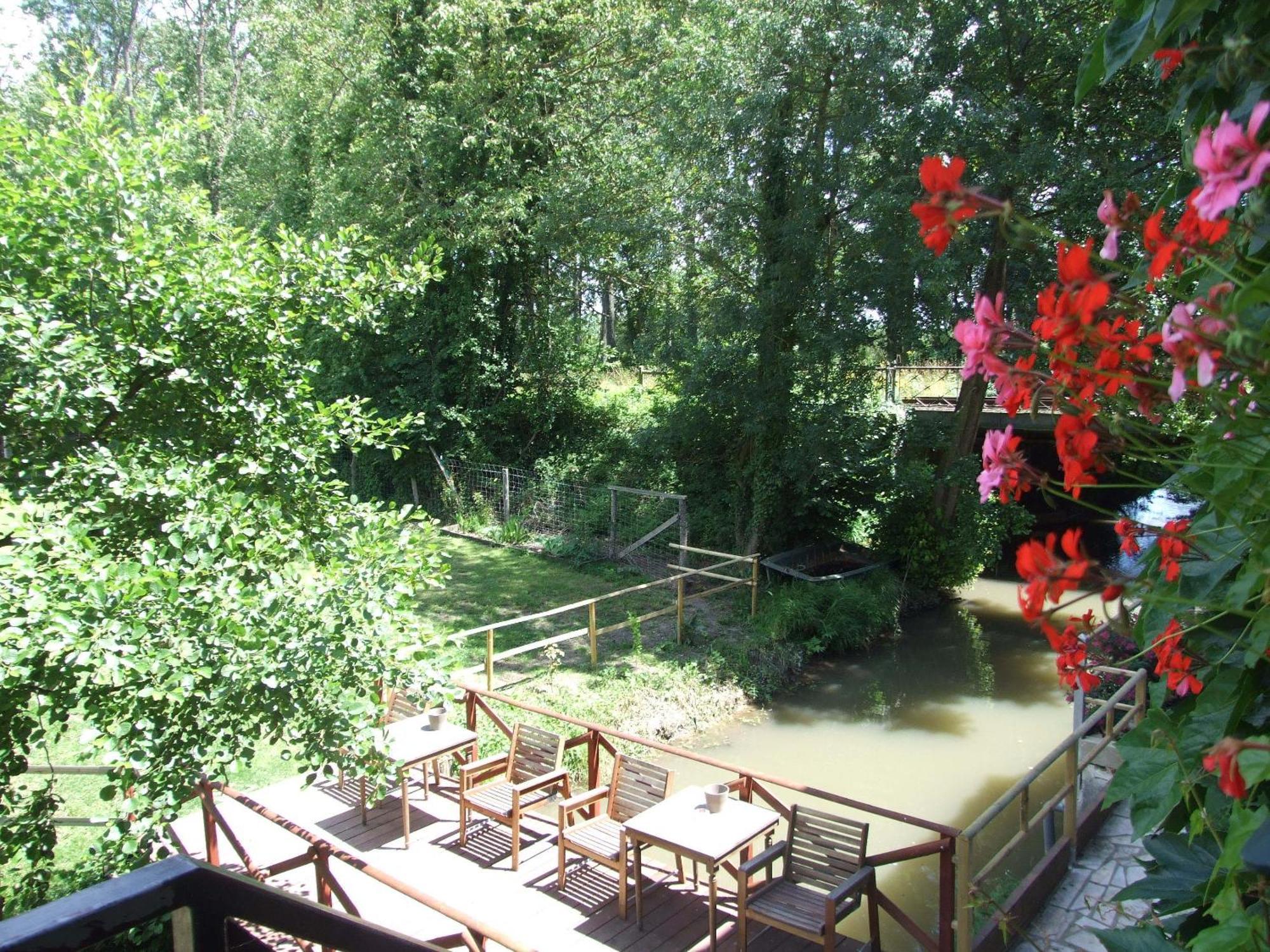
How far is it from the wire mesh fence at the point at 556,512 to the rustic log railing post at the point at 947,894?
9648 millimetres

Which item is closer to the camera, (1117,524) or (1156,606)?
(1156,606)

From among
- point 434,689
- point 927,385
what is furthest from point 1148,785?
point 927,385

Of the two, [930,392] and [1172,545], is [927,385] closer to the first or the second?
[930,392]

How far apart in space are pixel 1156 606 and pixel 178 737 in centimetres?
334

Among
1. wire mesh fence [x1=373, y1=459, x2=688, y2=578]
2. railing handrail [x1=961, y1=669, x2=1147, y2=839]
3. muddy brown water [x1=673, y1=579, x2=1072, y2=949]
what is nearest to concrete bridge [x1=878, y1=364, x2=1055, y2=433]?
muddy brown water [x1=673, y1=579, x2=1072, y2=949]

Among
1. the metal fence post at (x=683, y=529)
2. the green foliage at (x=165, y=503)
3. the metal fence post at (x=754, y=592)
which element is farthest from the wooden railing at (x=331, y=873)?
the metal fence post at (x=683, y=529)

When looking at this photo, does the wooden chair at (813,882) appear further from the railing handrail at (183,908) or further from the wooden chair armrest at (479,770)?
the railing handrail at (183,908)

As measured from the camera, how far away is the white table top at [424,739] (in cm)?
654

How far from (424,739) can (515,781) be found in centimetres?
79

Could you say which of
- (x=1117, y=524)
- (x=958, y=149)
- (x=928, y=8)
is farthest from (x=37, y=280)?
(x=928, y=8)

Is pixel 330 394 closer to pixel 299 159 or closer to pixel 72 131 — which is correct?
pixel 299 159

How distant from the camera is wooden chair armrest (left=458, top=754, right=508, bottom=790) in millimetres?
6727

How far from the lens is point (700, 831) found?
544cm

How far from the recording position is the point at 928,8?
1237 centimetres
